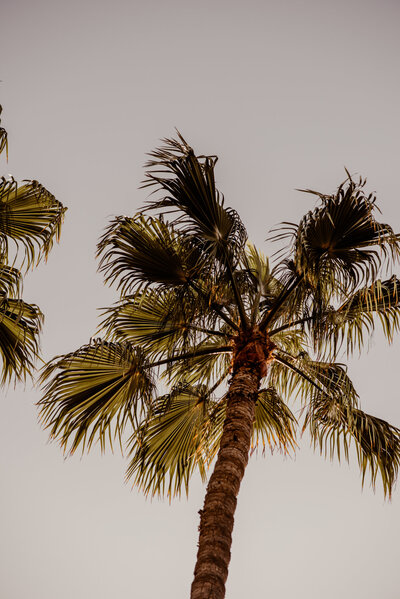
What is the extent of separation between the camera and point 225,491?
445cm

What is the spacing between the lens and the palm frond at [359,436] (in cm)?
559

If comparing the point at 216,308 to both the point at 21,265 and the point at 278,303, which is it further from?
the point at 21,265

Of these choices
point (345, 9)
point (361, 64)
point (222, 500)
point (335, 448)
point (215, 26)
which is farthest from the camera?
point (215, 26)

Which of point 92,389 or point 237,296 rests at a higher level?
point 237,296

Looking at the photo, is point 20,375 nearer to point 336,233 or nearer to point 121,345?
point 121,345

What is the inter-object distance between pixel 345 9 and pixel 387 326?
12446 cm

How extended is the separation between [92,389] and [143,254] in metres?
1.68

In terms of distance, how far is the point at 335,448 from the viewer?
6.00m

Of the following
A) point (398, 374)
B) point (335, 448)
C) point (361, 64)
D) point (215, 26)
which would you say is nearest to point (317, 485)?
point (398, 374)

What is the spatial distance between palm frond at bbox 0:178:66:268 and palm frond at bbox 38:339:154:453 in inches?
60.1

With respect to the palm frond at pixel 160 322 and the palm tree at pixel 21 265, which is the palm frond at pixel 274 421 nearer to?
the palm frond at pixel 160 322

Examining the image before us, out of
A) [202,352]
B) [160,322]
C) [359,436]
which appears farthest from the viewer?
[160,322]

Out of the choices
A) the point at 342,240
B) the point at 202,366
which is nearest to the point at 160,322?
the point at 202,366

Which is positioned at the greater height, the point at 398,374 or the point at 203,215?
the point at 398,374
